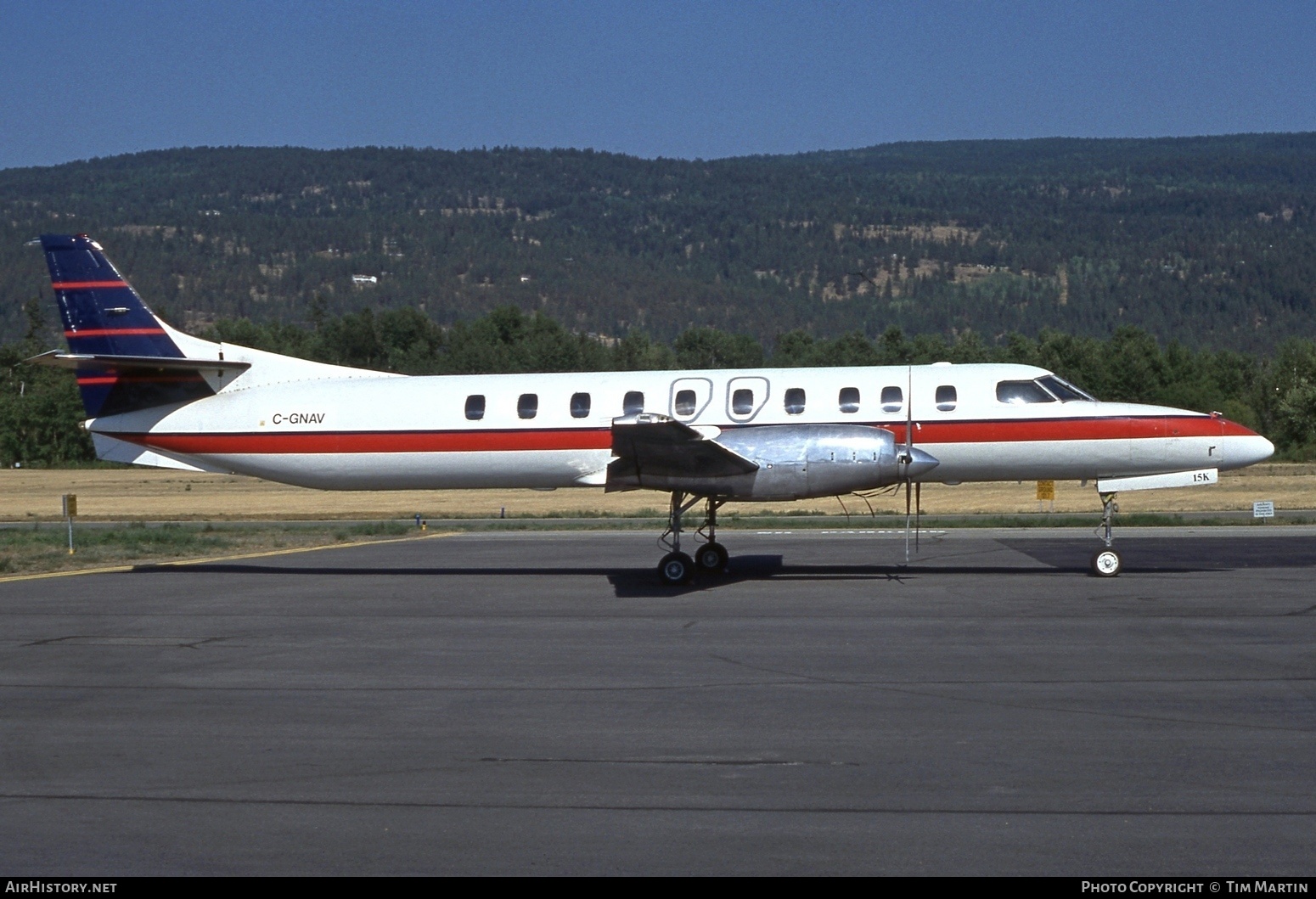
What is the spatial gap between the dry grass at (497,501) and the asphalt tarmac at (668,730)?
2164 cm

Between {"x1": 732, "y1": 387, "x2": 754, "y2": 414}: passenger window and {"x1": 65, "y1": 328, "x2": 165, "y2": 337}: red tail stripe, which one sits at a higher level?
{"x1": 65, "y1": 328, "x2": 165, "y2": 337}: red tail stripe

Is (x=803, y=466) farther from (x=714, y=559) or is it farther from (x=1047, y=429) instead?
(x=1047, y=429)

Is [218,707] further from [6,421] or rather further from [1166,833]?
[6,421]

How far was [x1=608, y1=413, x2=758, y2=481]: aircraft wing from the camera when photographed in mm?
17531

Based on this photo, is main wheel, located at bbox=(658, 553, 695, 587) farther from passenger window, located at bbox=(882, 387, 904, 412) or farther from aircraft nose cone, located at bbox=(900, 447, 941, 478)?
passenger window, located at bbox=(882, 387, 904, 412)

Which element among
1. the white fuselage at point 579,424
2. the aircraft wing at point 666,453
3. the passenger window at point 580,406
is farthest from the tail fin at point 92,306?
the aircraft wing at point 666,453

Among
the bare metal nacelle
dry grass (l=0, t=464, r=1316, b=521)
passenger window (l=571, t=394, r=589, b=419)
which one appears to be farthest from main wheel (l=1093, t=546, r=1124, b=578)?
dry grass (l=0, t=464, r=1316, b=521)

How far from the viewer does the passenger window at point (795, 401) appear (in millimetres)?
19609

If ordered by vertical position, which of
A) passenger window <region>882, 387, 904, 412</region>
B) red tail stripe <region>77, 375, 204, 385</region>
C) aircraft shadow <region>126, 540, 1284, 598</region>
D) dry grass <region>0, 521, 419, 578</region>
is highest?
red tail stripe <region>77, 375, 204, 385</region>

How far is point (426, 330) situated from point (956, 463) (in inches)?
3959

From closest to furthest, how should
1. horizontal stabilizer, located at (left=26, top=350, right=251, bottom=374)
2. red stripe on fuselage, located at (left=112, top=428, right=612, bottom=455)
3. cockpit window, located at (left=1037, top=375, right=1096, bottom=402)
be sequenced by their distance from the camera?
cockpit window, located at (left=1037, top=375, right=1096, bottom=402)
horizontal stabilizer, located at (left=26, top=350, right=251, bottom=374)
red stripe on fuselage, located at (left=112, top=428, right=612, bottom=455)

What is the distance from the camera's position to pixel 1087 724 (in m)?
9.63

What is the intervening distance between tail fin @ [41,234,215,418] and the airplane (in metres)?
0.03

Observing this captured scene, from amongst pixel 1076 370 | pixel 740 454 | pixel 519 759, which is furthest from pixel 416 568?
pixel 1076 370
